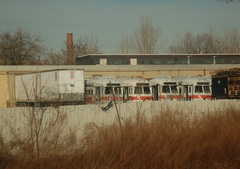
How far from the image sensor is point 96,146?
35.4 feet

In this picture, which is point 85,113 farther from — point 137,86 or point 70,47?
point 70,47

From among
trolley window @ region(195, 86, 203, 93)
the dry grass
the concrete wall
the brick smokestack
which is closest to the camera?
the dry grass

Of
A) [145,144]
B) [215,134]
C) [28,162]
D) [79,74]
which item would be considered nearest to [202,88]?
[79,74]

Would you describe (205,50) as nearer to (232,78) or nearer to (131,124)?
(232,78)

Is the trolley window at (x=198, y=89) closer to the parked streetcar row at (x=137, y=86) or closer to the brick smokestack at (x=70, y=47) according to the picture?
the parked streetcar row at (x=137, y=86)

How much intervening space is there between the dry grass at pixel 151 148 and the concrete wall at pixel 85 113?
1082 millimetres

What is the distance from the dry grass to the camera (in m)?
10.1

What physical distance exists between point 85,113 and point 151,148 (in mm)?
4550

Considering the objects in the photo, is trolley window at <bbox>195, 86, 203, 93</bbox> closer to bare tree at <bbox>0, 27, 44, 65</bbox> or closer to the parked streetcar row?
the parked streetcar row

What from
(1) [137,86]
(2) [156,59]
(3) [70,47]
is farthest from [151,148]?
(3) [70,47]

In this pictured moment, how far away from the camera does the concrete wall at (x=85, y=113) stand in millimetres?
12328

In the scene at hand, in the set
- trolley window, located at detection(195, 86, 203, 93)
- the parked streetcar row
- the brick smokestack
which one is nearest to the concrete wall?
the parked streetcar row

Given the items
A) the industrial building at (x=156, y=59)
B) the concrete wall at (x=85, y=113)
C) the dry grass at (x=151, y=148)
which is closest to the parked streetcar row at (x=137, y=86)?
the concrete wall at (x=85, y=113)

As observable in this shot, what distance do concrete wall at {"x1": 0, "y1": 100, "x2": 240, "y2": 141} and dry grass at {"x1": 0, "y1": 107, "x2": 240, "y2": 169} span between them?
1.08 m
